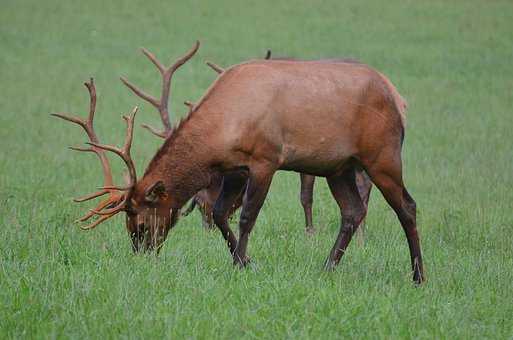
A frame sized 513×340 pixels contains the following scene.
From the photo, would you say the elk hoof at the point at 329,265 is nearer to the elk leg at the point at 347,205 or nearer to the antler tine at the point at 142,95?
the elk leg at the point at 347,205

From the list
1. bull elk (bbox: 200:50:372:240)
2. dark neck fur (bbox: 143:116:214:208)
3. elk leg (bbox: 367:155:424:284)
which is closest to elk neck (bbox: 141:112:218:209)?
dark neck fur (bbox: 143:116:214:208)

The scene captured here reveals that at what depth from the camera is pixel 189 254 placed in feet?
25.5

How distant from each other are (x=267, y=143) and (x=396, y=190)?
3.85ft

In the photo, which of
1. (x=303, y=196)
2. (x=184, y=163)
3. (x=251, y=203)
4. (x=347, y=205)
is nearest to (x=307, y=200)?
(x=303, y=196)

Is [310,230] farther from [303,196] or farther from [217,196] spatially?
[217,196]

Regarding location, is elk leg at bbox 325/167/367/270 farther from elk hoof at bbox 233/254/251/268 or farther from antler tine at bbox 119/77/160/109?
antler tine at bbox 119/77/160/109

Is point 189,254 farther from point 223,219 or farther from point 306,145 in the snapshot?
point 306,145

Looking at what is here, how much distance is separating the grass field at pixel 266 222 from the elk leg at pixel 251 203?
6.1 inches

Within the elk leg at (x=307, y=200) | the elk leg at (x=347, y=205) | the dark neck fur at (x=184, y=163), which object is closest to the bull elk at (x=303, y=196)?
the elk leg at (x=307, y=200)

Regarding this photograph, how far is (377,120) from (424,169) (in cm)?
707

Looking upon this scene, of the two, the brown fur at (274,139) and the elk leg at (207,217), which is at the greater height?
the brown fur at (274,139)

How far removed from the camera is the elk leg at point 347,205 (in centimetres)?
806

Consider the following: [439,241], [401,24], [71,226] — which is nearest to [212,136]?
[71,226]

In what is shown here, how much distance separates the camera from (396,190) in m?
7.79
